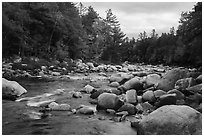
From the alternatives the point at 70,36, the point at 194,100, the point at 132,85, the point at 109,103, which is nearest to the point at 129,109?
the point at 109,103

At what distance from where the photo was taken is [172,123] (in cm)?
571

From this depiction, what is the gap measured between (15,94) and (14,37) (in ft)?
48.5

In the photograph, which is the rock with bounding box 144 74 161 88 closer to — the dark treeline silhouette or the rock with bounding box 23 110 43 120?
the rock with bounding box 23 110 43 120

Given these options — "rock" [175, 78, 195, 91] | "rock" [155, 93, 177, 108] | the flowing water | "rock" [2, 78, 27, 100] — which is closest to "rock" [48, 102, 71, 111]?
the flowing water

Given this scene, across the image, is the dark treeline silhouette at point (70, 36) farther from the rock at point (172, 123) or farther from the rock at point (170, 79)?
the rock at point (172, 123)

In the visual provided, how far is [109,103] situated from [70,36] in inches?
962

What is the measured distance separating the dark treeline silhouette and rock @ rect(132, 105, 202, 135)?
15.3 meters

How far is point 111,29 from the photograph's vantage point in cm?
4956

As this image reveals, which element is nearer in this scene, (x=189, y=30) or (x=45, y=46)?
(x=189, y=30)

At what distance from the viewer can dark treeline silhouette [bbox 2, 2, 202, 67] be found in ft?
74.0

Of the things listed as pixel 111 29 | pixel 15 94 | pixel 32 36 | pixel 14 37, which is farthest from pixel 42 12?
pixel 111 29

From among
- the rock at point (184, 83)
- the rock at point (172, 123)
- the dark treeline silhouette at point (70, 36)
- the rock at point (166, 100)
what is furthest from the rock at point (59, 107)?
the dark treeline silhouette at point (70, 36)

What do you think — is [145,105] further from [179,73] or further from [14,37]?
[14,37]

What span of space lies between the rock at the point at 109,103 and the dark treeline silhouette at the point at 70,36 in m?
13.7
